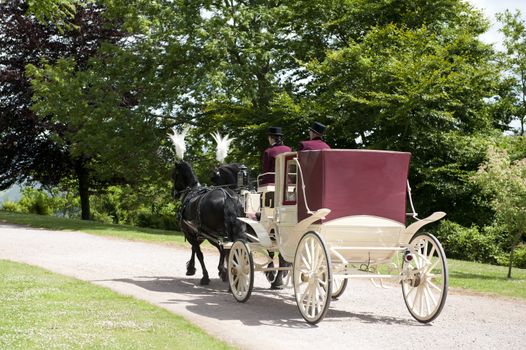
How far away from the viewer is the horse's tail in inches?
470

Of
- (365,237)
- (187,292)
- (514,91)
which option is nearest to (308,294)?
(365,237)

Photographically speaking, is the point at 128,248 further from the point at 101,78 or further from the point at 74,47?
the point at 74,47

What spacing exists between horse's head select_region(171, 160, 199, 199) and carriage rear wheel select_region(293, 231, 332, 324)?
486 centimetres

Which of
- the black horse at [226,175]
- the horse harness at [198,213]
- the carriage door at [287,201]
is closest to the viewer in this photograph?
the carriage door at [287,201]

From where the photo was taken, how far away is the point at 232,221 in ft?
39.4

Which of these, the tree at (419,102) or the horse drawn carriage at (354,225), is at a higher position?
the tree at (419,102)

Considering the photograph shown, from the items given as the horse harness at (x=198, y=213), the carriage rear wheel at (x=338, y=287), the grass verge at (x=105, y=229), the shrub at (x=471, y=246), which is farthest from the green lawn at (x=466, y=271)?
the horse harness at (x=198, y=213)

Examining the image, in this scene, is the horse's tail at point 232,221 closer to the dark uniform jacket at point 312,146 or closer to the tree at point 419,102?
the dark uniform jacket at point 312,146

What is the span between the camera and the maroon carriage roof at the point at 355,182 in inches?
373

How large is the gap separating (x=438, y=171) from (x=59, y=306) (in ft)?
63.3

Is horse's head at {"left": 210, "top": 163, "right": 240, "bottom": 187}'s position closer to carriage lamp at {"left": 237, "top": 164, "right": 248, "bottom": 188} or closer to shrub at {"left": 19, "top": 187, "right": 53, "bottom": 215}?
carriage lamp at {"left": 237, "top": 164, "right": 248, "bottom": 188}

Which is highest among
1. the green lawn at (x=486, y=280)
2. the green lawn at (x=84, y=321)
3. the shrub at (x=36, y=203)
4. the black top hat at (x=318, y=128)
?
the black top hat at (x=318, y=128)

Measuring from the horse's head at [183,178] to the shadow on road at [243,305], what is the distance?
180 centimetres

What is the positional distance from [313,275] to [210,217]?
3621 mm
